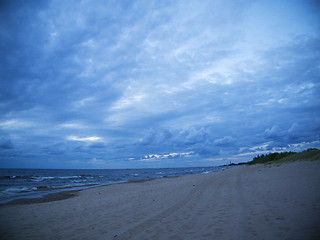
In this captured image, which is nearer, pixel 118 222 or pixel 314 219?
pixel 314 219

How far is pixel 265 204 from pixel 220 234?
4046 mm

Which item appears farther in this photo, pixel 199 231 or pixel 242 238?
pixel 199 231

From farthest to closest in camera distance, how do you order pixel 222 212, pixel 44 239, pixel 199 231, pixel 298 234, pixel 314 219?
pixel 222 212, pixel 44 239, pixel 199 231, pixel 314 219, pixel 298 234

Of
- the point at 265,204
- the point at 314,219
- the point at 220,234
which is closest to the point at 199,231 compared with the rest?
the point at 220,234

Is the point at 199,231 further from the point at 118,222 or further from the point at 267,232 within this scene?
the point at 118,222

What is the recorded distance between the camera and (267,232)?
5.38m

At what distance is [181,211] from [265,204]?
4.09 m

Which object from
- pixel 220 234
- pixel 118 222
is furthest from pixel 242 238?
pixel 118 222

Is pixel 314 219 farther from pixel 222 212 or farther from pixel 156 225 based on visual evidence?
pixel 156 225

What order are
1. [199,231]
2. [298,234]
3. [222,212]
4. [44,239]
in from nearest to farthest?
[298,234] < [199,231] < [44,239] < [222,212]

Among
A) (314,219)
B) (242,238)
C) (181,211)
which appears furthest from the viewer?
(181,211)

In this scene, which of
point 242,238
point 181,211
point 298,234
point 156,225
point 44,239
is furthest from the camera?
point 181,211

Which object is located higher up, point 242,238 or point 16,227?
point 242,238

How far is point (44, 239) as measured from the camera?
22.8 ft
